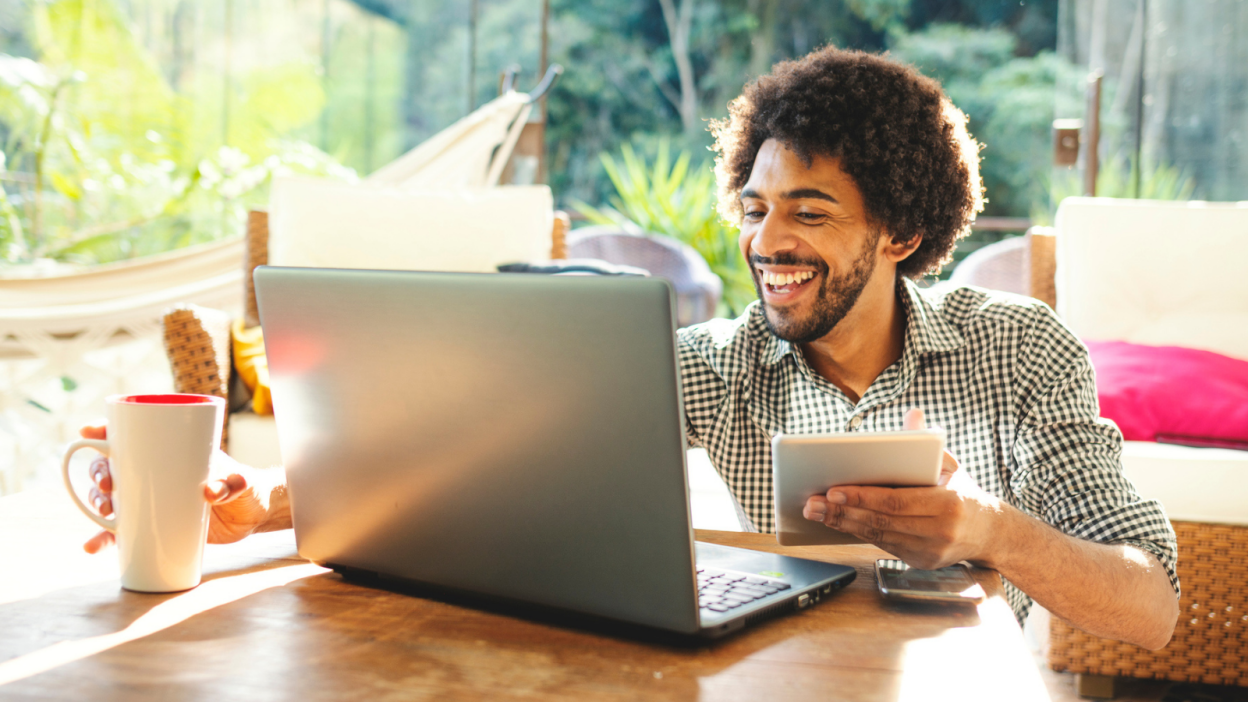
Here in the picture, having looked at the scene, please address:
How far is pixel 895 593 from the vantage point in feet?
2.25

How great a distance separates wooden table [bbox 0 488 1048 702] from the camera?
518 millimetres

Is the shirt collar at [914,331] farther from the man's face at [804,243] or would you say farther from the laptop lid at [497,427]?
the laptop lid at [497,427]

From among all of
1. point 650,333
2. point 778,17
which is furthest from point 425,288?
point 778,17

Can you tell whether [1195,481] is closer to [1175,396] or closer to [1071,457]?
[1175,396]

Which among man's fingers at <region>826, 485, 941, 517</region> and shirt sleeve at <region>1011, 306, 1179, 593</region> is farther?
shirt sleeve at <region>1011, 306, 1179, 593</region>

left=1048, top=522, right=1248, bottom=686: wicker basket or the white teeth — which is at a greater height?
the white teeth

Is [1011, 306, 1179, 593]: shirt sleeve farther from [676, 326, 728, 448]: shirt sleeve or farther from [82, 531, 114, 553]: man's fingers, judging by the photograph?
[82, 531, 114, 553]: man's fingers

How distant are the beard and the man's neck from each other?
34 mm

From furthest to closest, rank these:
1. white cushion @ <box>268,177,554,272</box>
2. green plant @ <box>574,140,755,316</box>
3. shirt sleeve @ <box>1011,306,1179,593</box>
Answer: green plant @ <box>574,140,755,316</box> → white cushion @ <box>268,177,554,272</box> → shirt sleeve @ <box>1011,306,1179,593</box>

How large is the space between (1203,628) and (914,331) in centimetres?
94

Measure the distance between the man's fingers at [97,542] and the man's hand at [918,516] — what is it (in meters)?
0.52

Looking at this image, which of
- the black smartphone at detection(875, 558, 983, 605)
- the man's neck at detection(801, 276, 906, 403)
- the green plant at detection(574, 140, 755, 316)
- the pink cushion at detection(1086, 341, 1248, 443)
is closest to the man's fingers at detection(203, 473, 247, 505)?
the black smartphone at detection(875, 558, 983, 605)

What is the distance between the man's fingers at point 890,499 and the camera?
25.8 inches

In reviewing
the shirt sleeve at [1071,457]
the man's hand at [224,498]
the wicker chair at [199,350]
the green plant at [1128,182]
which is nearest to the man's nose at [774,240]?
the shirt sleeve at [1071,457]
